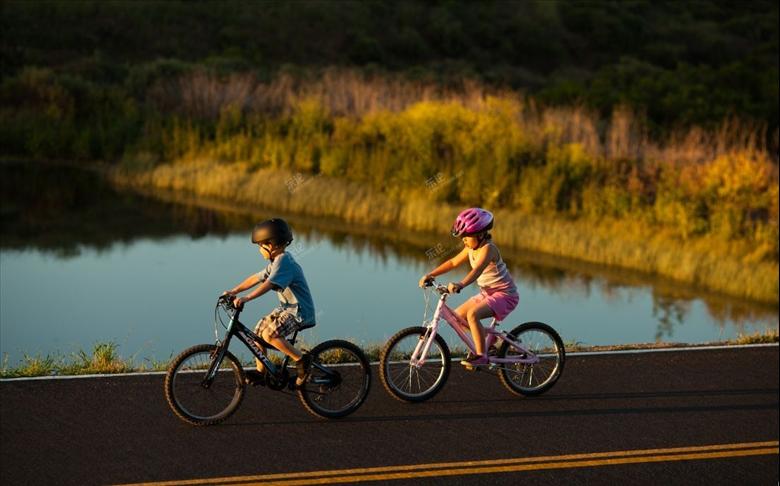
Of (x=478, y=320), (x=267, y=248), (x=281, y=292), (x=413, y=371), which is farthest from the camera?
(x=413, y=371)

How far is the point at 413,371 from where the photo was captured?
10.3 metres

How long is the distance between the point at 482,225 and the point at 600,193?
61.8 ft

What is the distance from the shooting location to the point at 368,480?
26.7ft

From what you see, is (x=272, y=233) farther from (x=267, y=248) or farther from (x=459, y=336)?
(x=459, y=336)

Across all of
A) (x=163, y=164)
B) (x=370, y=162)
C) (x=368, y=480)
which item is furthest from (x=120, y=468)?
(x=163, y=164)

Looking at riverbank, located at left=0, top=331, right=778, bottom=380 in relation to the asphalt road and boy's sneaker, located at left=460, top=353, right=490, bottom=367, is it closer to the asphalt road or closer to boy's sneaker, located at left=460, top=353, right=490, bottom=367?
the asphalt road

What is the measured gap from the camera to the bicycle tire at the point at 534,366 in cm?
1033

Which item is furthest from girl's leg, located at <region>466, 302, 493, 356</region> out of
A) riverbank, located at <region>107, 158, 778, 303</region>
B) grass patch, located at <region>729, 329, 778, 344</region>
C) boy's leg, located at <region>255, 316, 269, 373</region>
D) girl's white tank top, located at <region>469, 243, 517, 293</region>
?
riverbank, located at <region>107, 158, 778, 303</region>

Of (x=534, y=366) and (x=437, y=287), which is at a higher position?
(x=437, y=287)

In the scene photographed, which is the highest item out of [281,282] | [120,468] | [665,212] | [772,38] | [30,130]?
[772,38]

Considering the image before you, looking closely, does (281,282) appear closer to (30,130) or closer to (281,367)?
(281,367)

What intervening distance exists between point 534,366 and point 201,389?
10.1 ft

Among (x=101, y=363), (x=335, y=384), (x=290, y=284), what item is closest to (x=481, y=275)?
(x=335, y=384)

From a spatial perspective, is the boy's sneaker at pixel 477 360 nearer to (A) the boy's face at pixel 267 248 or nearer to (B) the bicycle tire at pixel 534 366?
(B) the bicycle tire at pixel 534 366
